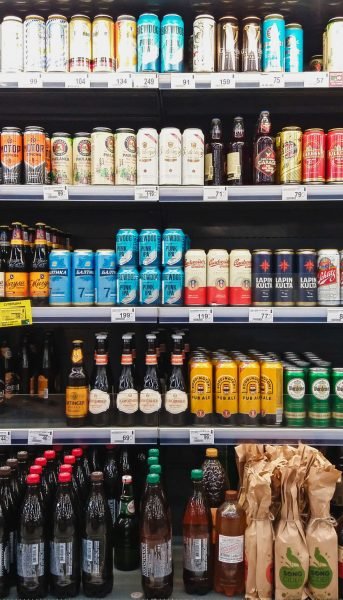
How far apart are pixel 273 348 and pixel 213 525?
1067 mm

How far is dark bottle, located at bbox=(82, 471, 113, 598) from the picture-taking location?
188cm

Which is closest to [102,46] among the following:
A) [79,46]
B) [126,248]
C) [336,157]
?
[79,46]

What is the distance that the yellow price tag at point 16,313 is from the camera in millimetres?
2186

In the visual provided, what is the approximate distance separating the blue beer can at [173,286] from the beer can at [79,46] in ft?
3.07

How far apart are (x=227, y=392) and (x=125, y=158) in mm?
1075

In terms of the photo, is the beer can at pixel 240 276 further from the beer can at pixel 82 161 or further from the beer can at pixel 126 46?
the beer can at pixel 126 46

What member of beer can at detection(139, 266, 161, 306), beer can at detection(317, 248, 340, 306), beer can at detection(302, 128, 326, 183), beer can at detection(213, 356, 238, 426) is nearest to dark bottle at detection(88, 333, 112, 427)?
beer can at detection(139, 266, 161, 306)

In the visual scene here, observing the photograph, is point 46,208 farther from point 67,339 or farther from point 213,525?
point 213,525

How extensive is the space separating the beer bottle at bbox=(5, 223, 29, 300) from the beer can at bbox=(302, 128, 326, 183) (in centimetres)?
127

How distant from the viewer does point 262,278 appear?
7.28 feet

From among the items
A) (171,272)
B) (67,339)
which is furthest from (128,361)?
(67,339)

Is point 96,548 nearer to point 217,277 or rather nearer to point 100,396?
point 100,396

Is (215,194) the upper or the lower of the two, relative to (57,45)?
lower

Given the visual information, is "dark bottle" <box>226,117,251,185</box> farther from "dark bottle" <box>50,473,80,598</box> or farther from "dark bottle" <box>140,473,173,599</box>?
"dark bottle" <box>50,473,80,598</box>
